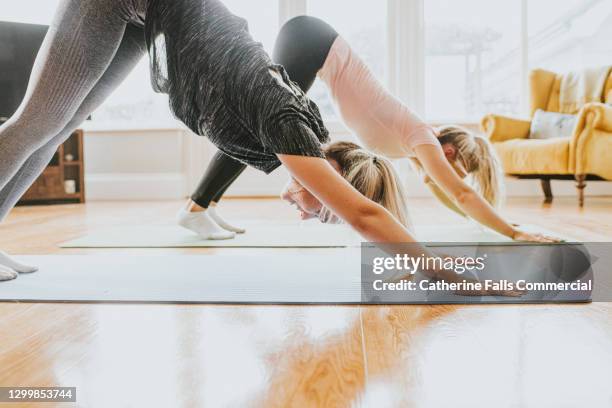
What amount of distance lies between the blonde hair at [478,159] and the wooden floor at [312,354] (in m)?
0.93

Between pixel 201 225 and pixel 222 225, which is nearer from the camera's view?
pixel 201 225

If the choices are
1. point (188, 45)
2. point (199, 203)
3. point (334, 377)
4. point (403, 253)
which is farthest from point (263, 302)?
point (199, 203)

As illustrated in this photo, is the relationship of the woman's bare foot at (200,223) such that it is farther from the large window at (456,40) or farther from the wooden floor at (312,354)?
the large window at (456,40)

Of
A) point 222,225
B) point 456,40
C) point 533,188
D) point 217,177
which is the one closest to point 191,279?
point 217,177

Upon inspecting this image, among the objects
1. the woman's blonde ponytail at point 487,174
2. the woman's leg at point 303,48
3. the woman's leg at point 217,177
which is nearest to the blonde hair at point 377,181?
the woman's leg at point 303,48

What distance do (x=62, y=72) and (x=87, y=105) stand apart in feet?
0.56

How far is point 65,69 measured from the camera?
1.13m

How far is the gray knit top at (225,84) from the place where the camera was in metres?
0.96

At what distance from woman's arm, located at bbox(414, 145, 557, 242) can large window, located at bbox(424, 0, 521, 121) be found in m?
3.16

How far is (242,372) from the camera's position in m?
0.73

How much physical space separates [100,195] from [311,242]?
10.7 feet

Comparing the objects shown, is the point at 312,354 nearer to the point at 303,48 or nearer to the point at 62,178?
the point at 303,48

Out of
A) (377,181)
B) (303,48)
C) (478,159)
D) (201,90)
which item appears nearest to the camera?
(201,90)

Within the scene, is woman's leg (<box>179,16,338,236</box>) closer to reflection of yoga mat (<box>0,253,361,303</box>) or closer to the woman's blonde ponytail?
reflection of yoga mat (<box>0,253,361,303</box>)
